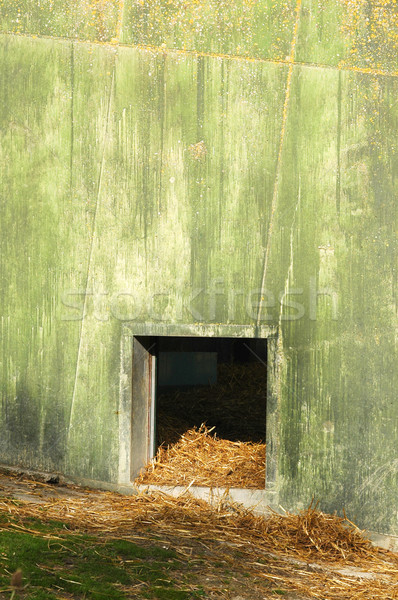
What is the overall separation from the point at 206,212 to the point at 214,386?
493 cm

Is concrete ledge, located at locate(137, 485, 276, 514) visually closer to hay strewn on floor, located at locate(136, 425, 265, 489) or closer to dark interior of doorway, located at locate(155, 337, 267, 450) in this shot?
hay strewn on floor, located at locate(136, 425, 265, 489)

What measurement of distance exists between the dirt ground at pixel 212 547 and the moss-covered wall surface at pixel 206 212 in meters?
0.38

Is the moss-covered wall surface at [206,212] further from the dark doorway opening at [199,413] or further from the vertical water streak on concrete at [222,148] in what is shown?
the dark doorway opening at [199,413]

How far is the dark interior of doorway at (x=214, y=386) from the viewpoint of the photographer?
7.61m

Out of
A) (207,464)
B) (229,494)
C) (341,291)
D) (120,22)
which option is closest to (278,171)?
(341,291)

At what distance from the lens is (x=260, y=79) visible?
4.96 metres

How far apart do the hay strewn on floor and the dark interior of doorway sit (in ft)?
1.99

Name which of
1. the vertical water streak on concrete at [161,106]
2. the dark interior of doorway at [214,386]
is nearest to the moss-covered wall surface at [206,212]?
the vertical water streak on concrete at [161,106]

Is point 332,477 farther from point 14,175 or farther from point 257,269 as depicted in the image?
point 14,175

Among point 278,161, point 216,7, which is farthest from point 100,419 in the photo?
point 216,7

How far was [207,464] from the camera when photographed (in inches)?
224

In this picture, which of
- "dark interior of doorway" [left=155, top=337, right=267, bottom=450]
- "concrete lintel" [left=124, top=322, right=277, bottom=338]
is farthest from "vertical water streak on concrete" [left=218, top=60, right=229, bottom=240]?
"dark interior of doorway" [left=155, top=337, right=267, bottom=450]

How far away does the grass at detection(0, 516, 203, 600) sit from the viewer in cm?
326

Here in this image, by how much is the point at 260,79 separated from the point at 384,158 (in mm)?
1043
